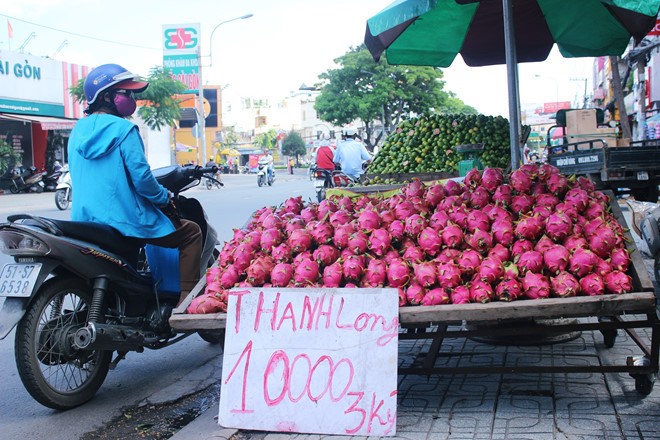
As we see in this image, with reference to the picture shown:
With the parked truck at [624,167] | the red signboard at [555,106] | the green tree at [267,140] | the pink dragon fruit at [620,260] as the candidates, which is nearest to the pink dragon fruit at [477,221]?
the pink dragon fruit at [620,260]

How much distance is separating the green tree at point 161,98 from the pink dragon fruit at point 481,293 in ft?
91.5

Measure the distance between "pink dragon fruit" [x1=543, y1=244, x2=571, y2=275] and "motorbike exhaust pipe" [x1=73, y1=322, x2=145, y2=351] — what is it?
2.29m

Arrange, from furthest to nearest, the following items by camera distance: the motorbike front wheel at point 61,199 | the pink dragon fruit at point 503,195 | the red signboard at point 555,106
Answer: the red signboard at point 555,106 < the motorbike front wheel at point 61,199 < the pink dragon fruit at point 503,195

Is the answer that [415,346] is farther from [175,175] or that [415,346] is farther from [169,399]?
[175,175]

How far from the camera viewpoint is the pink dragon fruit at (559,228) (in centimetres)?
337

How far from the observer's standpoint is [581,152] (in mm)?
12148

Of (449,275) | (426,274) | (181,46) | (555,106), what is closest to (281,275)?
(426,274)

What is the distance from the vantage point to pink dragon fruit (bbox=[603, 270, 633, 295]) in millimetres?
3041

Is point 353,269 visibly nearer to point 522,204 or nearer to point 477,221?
point 477,221

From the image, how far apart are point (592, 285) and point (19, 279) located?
283cm

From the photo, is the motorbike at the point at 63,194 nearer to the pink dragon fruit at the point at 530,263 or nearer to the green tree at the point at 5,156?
the green tree at the point at 5,156

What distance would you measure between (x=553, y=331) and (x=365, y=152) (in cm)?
899

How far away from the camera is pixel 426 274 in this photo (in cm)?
319

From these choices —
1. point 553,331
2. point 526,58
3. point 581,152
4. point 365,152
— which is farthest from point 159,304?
point 581,152
